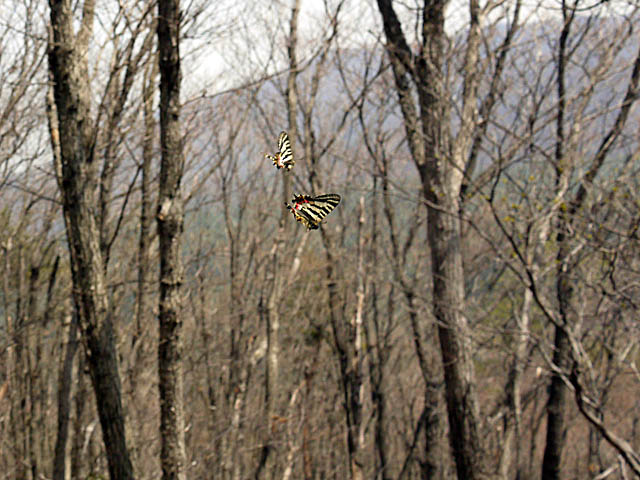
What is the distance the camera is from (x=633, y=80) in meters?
7.29

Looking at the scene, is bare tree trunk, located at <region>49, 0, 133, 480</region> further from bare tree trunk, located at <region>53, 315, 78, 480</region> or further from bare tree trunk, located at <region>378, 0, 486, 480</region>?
bare tree trunk, located at <region>378, 0, 486, 480</region>

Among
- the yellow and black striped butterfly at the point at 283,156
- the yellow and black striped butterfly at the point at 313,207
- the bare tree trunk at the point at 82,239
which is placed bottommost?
the yellow and black striped butterfly at the point at 313,207

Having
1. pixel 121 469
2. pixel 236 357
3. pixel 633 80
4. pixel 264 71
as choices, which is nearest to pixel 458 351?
pixel 121 469

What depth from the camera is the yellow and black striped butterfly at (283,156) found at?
2.02ft

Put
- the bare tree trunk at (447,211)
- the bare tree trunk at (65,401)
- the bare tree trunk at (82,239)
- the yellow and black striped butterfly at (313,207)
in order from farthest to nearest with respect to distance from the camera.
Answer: the bare tree trunk at (65,401)
the bare tree trunk at (447,211)
the bare tree trunk at (82,239)
the yellow and black striped butterfly at (313,207)

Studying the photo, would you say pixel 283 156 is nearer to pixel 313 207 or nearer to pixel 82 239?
pixel 313 207

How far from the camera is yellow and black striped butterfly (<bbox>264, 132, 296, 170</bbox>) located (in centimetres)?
62

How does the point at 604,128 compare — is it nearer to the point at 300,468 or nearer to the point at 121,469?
the point at 121,469

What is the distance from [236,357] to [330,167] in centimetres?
448

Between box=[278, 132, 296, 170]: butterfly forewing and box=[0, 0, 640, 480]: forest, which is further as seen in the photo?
box=[0, 0, 640, 480]: forest

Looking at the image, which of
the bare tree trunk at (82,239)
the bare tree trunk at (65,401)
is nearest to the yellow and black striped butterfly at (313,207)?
the bare tree trunk at (82,239)

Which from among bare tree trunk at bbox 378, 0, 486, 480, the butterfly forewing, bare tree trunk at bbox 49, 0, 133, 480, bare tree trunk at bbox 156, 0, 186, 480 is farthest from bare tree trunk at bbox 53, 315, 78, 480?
the butterfly forewing

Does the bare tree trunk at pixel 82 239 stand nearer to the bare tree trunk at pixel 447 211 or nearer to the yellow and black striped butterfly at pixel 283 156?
the bare tree trunk at pixel 447 211

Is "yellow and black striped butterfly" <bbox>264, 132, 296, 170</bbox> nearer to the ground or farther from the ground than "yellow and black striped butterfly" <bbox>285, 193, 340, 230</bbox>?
farther from the ground
